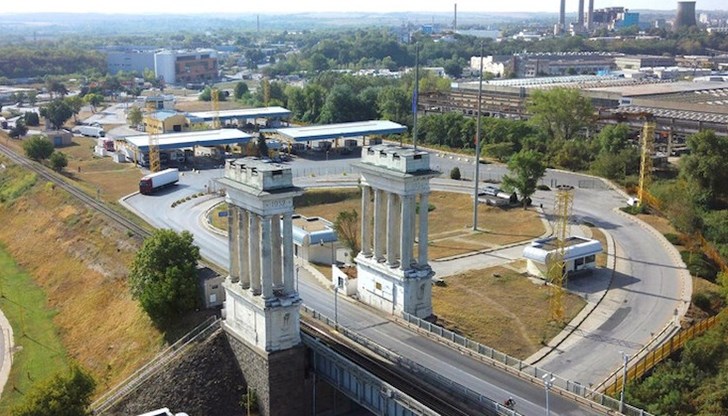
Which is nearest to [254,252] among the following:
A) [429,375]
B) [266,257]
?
[266,257]

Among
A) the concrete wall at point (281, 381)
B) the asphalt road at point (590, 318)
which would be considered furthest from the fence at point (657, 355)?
the concrete wall at point (281, 381)

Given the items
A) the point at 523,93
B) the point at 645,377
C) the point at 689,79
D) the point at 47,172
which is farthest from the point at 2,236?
the point at 689,79

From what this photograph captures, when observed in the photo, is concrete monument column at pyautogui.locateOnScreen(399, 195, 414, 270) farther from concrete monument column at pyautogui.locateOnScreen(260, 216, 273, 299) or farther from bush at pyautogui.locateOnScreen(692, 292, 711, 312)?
bush at pyautogui.locateOnScreen(692, 292, 711, 312)

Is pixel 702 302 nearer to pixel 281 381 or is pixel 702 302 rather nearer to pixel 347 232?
pixel 347 232

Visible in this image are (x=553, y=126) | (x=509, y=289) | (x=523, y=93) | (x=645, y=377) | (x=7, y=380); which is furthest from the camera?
(x=523, y=93)

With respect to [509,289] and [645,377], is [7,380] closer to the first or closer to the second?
[509,289]

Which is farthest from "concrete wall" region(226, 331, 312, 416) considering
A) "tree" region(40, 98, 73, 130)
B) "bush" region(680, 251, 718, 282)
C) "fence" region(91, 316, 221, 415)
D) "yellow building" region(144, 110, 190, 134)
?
"tree" region(40, 98, 73, 130)
